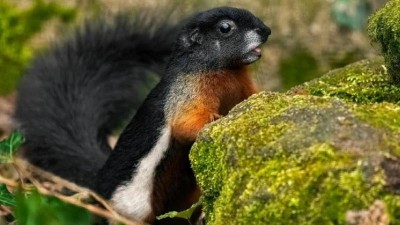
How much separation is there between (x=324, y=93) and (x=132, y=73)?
200 cm

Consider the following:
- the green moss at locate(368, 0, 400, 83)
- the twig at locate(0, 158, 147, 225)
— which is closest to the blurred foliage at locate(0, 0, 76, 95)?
the twig at locate(0, 158, 147, 225)

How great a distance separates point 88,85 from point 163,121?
1519 mm

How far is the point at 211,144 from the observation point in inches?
103

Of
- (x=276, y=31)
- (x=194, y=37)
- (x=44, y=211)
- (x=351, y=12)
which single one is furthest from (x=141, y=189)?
(x=351, y=12)

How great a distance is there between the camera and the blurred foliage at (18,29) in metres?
6.70

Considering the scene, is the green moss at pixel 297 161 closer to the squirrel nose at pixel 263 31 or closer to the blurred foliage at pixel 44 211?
the blurred foliage at pixel 44 211

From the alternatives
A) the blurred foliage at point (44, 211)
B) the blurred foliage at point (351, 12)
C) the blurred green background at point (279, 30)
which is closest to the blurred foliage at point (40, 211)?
the blurred foliage at point (44, 211)

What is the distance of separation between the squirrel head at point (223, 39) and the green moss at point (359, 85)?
0.33 meters

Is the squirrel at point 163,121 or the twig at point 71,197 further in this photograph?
the squirrel at point 163,121

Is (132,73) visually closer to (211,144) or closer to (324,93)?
(324,93)

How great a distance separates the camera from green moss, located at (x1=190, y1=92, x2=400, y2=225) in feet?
6.81

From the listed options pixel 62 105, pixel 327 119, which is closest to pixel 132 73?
pixel 62 105

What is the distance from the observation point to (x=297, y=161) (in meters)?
2.23

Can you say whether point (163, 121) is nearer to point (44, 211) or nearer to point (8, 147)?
point (8, 147)
